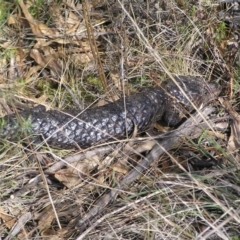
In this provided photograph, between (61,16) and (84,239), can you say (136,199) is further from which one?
(61,16)

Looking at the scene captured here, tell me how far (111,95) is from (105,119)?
285mm

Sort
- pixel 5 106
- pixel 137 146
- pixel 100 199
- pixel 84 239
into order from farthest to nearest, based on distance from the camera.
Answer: pixel 5 106 → pixel 137 146 → pixel 100 199 → pixel 84 239

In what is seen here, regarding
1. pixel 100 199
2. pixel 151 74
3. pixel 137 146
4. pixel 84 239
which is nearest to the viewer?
pixel 84 239

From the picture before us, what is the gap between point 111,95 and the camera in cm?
490

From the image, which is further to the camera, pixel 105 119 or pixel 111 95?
pixel 111 95

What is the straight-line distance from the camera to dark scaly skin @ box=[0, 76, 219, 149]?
14.5 feet

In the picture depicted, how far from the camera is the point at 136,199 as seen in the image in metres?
3.78

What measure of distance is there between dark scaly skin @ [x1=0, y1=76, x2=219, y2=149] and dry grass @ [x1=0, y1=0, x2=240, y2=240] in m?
0.12

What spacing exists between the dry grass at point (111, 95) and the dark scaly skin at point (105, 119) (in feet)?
0.38

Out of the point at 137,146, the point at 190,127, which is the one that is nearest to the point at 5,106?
the point at 137,146

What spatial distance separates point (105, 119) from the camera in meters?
4.70

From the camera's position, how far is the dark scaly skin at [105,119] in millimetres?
4422

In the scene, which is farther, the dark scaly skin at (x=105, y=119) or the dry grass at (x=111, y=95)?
the dark scaly skin at (x=105, y=119)

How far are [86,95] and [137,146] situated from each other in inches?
32.9
